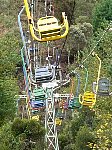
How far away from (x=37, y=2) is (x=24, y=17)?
117cm

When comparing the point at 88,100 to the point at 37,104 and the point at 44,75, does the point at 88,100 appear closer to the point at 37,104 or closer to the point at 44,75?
the point at 37,104

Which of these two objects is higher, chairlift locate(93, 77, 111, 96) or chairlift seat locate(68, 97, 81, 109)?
chairlift locate(93, 77, 111, 96)

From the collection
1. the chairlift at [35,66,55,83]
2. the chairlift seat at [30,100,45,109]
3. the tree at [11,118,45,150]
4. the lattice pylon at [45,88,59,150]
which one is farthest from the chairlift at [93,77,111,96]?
the chairlift at [35,66,55,83]

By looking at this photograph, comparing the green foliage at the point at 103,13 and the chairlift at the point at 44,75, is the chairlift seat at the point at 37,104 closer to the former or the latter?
the chairlift at the point at 44,75

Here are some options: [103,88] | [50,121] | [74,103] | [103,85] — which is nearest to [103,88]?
[103,88]

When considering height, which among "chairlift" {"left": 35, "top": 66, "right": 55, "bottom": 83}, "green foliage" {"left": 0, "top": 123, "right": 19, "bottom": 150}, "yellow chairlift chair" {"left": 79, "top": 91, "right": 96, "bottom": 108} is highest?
"chairlift" {"left": 35, "top": 66, "right": 55, "bottom": 83}

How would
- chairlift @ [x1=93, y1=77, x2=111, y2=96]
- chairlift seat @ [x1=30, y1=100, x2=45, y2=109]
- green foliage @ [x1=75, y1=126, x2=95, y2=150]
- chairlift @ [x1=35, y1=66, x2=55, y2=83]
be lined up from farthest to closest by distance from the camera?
chairlift @ [x1=93, y1=77, x2=111, y2=96] < chairlift seat @ [x1=30, y1=100, x2=45, y2=109] < green foliage @ [x1=75, y1=126, x2=95, y2=150] < chairlift @ [x1=35, y1=66, x2=55, y2=83]

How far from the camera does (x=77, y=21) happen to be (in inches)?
1064

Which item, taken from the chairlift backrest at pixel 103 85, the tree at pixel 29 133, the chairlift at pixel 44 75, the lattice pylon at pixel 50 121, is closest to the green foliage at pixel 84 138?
the lattice pylon at pixel 50 121

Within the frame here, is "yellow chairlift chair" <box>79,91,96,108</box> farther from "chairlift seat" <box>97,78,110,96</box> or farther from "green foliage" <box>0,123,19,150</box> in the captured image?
"green foliage" <box>0,123,19,150</box>

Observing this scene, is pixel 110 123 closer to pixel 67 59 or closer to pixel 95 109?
pixel 95 109

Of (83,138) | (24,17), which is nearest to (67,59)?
(24,17)

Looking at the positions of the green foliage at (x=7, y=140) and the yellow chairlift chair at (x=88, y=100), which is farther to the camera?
the yellow chairlift chair at (x=88, y=100)

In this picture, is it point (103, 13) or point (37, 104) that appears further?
point (103, 13)
